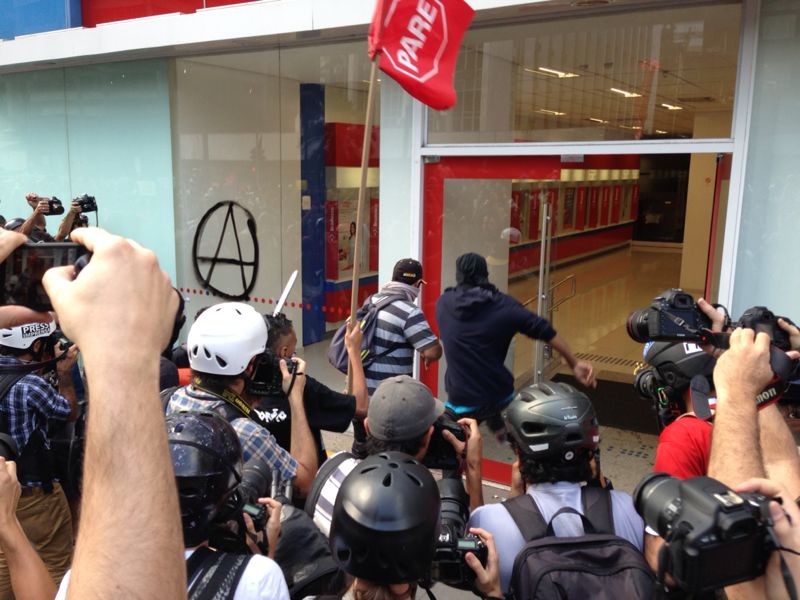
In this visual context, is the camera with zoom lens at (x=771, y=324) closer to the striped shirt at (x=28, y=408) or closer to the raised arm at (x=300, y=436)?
the raised arm at (x=300, y=436)

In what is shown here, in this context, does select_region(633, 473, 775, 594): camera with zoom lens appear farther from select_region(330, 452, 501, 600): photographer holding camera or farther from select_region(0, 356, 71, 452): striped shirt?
select_region(0, 356, 71, 452): striped shirt

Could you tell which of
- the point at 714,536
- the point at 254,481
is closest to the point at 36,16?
the point at 254,481

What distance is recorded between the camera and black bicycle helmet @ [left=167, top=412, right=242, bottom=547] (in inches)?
71.3

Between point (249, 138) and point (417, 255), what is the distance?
2997mm

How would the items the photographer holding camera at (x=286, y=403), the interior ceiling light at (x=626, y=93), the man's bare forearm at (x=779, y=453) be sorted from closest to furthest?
the man's bare forearm at (x=779, y=453) < the photographer holding camera at (x=286, y=403) < the interior ceiling light at (x=626, y=93)

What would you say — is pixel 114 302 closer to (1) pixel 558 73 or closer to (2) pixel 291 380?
(2) pixel 291 380

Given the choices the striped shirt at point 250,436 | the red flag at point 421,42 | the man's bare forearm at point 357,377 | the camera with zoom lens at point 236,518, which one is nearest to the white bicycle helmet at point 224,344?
the striped shirt at point 250,436

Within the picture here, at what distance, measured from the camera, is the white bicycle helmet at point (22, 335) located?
11.9 ft

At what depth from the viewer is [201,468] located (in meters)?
1.85

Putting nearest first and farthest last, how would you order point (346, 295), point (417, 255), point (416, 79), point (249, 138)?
point (416, 79) < point (417, 255) < point (249, 138) < point (346, 295)

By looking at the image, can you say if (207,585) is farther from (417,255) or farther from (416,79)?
(417,255)

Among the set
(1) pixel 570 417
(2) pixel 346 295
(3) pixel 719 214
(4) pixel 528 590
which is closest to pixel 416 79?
(3) pixel 719 214

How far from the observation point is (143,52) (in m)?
7.32

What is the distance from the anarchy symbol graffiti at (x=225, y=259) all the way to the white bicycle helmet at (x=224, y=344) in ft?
17.1
